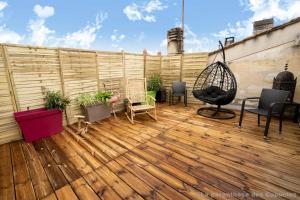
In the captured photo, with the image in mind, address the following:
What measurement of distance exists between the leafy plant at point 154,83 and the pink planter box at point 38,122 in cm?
288

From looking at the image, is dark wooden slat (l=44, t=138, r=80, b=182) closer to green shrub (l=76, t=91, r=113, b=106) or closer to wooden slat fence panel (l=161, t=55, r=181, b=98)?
green shrub (l=76, t=91, r=113, b=106)

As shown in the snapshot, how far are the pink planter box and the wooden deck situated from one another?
16 centimetres

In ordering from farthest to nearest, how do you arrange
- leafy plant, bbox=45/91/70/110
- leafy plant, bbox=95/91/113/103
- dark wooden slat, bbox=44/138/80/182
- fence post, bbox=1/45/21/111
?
leafy plant, bbox=95/91/113/103
leafy plant, bbox=45/91/70/110
fence post, bbox=1/45/21/111
dark wooden slat, bbox=44/138/80/182

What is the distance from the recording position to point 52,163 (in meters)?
1.92

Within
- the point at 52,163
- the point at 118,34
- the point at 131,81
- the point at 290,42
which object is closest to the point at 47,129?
the point at 52,163

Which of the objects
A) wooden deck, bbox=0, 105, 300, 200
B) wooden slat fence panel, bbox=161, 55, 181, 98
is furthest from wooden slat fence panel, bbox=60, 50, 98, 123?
wooden slat fence panel, bbox=161, 55, 181, 98

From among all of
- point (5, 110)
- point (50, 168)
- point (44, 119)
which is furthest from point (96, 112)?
point (50, 168)

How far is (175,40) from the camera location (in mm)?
5465

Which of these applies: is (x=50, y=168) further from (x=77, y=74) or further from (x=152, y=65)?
(x=152, y=65)

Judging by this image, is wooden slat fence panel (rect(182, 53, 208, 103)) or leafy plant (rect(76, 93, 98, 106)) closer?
leafy plant (rect(76, 93, 98, 106))

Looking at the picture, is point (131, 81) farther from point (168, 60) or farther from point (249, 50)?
point (249, 50)

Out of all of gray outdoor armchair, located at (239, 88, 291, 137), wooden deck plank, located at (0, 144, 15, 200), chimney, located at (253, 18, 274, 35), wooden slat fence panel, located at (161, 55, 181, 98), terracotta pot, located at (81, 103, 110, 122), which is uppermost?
chimney, located at (253, 18, 274, 35)

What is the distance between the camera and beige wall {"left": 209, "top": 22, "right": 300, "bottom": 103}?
3.26 m

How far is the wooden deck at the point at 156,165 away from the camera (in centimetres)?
144
